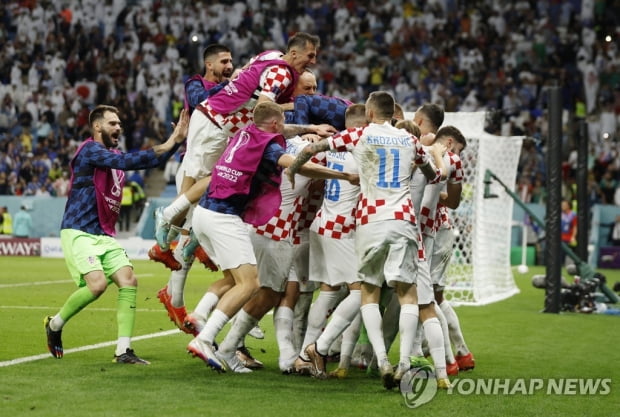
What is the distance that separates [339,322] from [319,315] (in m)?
0.53

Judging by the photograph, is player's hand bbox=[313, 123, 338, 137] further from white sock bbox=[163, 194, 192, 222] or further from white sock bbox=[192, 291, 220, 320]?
white sock bbox=[192, 291, 220, 320]

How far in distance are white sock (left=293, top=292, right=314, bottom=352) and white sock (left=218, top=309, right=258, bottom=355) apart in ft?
2.72

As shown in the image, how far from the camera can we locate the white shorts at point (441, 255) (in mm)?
10125

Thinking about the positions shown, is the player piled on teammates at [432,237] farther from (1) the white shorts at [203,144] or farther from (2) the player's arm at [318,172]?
(1) the white shorts at [203,144]

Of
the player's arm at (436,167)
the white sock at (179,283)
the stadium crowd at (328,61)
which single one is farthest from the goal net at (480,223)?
the stadium crowd at (328,61)

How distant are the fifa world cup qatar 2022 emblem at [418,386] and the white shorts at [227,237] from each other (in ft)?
5.29

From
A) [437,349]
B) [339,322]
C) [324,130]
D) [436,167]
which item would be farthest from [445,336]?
[324,130]

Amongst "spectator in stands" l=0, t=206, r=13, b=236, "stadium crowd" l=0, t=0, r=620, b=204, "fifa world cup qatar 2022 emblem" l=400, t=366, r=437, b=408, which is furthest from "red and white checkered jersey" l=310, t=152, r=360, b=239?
"spectator in stands" l=0, t=206, r=13, b=236

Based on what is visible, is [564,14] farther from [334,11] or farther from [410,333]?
[410,333]

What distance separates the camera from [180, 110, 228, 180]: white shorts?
1057cm

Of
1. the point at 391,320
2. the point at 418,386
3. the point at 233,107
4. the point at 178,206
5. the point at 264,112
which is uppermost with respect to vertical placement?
the point at 233,107

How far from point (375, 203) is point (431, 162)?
61 cm

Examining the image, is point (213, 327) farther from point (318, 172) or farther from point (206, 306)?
point (318, 172)

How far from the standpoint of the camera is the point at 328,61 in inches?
1409
